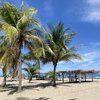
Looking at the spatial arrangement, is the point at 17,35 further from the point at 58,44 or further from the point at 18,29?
the point at 58,44

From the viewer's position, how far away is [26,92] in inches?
841

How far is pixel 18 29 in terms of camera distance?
2047 centimetres

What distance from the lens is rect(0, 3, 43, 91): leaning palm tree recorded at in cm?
2041

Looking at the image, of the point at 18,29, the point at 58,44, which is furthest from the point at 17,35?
the point at 58,44

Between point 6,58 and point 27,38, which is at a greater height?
point 27,38

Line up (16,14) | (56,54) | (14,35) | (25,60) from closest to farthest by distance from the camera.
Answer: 1. (14,35)
2. (16,14)
3. (56,54)
4. (25,60)

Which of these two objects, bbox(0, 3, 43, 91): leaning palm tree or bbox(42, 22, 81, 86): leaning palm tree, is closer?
bbox(0, 3, 43, 91): leaning palm tree

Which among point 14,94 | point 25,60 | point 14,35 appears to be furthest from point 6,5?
point 25,60

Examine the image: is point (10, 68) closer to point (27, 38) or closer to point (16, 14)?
point (27, 38)

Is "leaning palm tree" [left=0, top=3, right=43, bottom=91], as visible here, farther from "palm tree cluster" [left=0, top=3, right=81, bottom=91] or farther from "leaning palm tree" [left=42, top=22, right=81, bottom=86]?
Result: "leaning palm tree" [left=42, top=22, right=81, bottom=86]

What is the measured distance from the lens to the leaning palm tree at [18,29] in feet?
66.9

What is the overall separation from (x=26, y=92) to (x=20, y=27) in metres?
5.36

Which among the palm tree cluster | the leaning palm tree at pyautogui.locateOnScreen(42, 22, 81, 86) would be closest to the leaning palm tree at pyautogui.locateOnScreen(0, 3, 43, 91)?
the palm tree cluster

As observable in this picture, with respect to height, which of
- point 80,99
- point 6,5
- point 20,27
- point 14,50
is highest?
point 6,5
